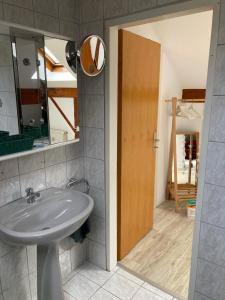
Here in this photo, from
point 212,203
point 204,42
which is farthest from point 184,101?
point 212,203

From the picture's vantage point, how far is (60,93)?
5.11 ft

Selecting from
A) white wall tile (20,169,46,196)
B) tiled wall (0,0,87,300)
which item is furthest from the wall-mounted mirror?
white wall tile (20,169,46,196)

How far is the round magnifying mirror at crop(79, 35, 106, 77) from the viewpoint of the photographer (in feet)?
5.15

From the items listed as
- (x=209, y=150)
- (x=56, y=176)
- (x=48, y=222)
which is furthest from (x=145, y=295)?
(x=209, y=150)

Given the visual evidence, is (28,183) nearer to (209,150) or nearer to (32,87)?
(32,87)

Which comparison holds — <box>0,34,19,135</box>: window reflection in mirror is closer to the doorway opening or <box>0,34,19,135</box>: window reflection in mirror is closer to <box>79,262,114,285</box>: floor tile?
the doorway opening

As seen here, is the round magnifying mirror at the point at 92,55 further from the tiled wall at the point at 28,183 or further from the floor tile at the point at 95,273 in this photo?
the floor tile at the point at 95,273

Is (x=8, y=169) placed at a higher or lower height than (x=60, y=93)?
lower

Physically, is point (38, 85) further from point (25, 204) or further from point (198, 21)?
point (198, 21)

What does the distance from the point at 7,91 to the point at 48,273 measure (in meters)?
1.13

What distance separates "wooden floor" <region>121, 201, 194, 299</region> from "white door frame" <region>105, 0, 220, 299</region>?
0.88 feet

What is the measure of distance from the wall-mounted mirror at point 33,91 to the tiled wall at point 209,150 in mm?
179

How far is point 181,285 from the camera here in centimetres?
188

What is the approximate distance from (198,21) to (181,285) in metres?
2.17
